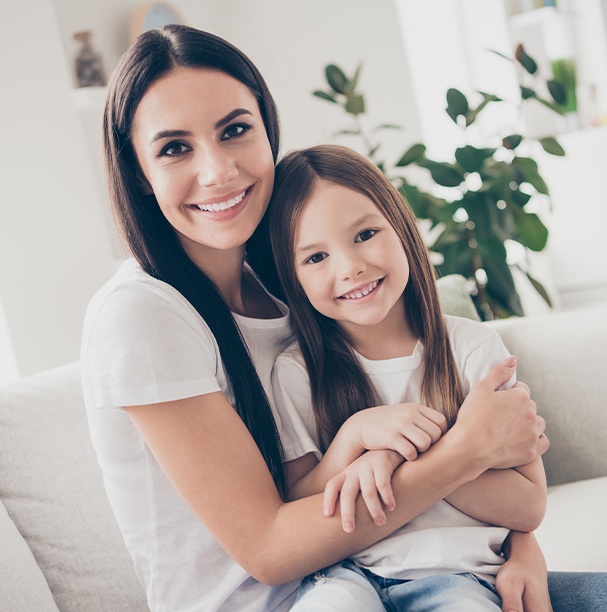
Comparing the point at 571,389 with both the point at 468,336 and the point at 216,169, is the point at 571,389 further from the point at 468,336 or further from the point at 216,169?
the point at 216,169

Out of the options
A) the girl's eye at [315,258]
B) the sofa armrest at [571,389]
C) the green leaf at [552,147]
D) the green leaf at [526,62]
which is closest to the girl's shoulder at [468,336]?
the girl's eye at [315,258]

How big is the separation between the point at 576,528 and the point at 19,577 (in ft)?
3.22

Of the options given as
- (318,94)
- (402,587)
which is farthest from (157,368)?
A: (318,94)

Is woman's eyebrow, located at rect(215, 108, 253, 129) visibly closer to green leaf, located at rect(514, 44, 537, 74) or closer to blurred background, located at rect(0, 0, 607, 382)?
blurred background, located at rect(0, 0, 607, 382)

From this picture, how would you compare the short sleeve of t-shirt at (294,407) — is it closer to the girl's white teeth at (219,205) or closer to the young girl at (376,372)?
the young girl at (376,372)

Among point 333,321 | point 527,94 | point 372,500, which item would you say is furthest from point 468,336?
point 527,94

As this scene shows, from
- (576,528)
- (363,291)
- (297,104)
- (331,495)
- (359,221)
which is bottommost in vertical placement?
(576,528)

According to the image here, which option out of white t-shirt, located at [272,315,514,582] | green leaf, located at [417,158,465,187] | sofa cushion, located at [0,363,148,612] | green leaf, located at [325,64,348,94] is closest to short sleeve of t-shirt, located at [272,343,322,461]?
white t-shirt, located at [272,315,514,582]

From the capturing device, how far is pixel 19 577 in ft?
4.37

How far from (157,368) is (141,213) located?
0.31 meters

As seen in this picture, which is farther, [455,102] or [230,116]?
[455,102]

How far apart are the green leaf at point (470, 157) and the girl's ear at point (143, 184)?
5.92 ft

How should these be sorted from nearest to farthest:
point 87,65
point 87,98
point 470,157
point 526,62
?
point 87,98 → point 87,65 → point 470,157 → point 526,62

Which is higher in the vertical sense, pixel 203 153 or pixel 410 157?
pixel 203 153
